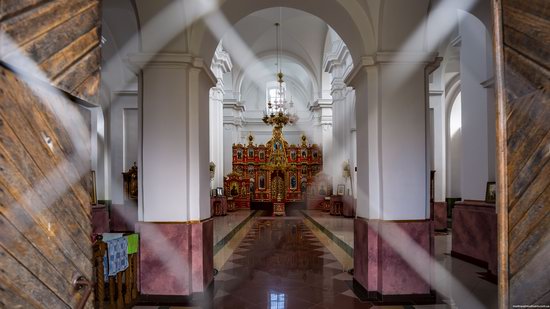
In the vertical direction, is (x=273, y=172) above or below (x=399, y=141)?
below

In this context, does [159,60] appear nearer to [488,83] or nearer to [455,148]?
[488,83]

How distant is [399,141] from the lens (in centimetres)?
516

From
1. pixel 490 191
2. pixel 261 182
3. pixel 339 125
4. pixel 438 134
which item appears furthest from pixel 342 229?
pixel 261 182

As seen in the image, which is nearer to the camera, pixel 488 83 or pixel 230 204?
pixel 488 83

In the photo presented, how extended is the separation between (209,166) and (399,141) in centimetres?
321

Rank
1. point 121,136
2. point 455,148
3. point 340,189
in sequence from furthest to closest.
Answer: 1. point 455,148
2. point 340,189
3. point 121,136

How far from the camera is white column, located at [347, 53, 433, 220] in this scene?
16.8 feet

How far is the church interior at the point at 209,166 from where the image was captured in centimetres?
163

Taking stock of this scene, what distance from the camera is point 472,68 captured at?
303 inches

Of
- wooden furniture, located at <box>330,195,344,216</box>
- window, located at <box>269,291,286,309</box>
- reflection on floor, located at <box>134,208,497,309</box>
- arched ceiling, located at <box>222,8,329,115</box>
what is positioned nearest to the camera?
window, located at <box>269,291,286,309</box>

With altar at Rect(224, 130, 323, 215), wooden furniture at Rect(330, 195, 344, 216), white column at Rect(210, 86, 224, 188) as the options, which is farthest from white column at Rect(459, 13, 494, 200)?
altar at Rect(224, 130, 323, 215)

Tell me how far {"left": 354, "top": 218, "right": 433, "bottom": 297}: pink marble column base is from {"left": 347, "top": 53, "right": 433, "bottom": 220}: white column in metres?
0.14

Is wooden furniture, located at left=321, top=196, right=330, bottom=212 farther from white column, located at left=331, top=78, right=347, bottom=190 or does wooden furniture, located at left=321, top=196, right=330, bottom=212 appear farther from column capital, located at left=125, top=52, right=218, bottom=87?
column capital, located at left=125, top=52, right=218, bottom=87

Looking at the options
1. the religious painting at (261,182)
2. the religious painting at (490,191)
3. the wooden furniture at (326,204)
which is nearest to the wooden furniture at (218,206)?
the religious painting at (261,182)
